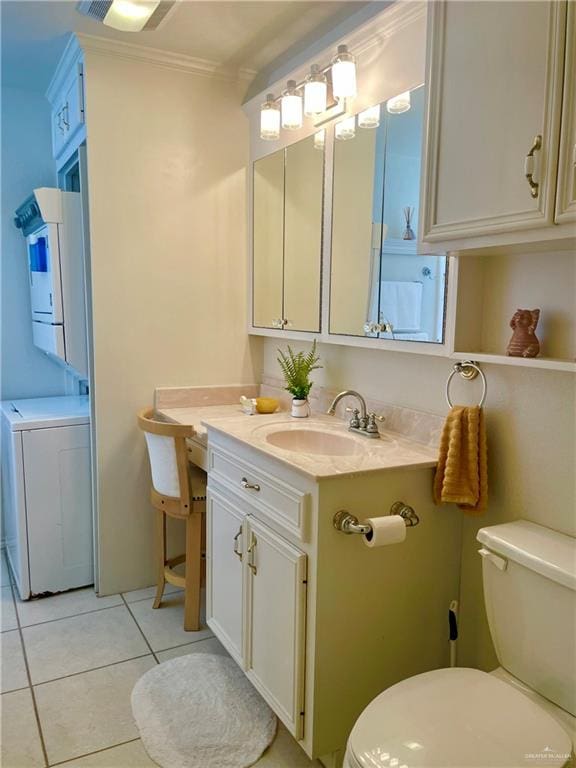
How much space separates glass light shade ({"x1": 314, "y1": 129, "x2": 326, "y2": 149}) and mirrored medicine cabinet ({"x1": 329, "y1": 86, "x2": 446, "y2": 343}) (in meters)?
0.09

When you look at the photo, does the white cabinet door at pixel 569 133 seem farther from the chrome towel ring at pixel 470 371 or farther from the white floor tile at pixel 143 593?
the white floor tile at pixel 143 593

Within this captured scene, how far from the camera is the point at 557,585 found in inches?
48.9

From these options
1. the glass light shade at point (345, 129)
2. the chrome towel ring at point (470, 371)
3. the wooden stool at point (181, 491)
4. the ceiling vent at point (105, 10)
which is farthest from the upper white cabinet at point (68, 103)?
the chrome towel ring at point (470, 371)

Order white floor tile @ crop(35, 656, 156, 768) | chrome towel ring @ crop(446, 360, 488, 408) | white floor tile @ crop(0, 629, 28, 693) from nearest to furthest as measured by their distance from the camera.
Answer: chrome towel ring @ crop(446, 360, 488, 408) → white floor tile @ crop(35, 656, 156, 768) → white floor tile @ crop(0, 629, 28, 693)

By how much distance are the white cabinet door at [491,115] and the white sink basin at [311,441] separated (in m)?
0.85

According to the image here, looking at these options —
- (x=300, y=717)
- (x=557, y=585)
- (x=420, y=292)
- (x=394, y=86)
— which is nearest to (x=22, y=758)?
(x=300, y=717)

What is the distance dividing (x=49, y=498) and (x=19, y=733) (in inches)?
41.8

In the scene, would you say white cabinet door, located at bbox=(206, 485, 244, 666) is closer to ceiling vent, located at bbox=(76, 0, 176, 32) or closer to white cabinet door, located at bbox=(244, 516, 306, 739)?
white cabinet door, located at bbox=(244, 516, 306, 739)

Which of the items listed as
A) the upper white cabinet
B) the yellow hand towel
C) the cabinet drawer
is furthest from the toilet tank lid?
the upper white cabinet

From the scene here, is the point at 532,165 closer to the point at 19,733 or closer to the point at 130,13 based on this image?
the point at 130,13

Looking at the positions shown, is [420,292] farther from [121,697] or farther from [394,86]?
[121,697]

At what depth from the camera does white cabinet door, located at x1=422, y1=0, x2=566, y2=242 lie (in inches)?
45.1

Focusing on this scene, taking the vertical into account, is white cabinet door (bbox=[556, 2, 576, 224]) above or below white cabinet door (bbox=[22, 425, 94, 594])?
above

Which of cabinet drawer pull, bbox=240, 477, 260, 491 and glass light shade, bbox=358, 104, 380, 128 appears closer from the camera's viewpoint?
cabinet drawer pull, bbox=240, 477, 260, 491
